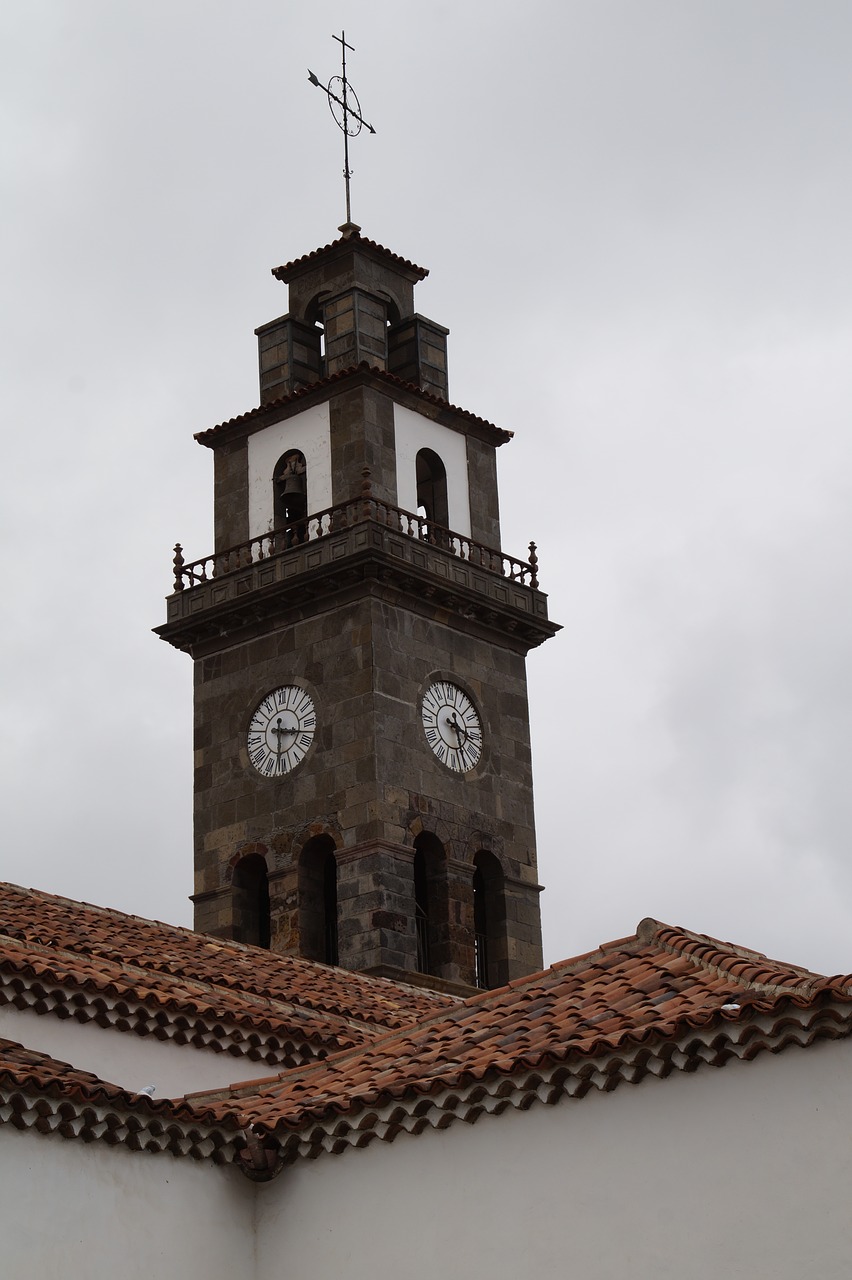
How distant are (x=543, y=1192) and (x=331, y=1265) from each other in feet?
5.68

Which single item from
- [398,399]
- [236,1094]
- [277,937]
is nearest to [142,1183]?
[236,1094]

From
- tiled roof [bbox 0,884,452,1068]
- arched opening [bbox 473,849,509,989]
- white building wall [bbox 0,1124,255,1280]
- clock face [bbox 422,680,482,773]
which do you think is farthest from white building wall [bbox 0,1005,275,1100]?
clock face [bbox 422,680,482,773]

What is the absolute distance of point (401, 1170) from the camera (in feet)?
44.9

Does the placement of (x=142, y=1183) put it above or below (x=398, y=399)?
below

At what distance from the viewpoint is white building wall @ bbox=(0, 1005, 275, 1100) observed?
1622 cm

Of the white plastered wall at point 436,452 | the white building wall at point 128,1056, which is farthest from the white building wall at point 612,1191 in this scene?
the white plastered wall at point 436,452

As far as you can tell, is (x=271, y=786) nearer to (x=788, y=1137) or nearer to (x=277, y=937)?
(x=277, y=937)

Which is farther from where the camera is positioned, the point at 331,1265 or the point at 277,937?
the point at 277,937

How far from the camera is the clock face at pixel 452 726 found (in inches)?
1220

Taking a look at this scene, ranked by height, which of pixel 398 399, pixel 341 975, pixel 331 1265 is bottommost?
pixel 331 1265

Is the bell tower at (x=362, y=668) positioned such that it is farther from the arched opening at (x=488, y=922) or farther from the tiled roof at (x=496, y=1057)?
the tiled roof at (x=496, y=1057)

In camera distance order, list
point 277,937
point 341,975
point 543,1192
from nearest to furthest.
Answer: point 543,1192, point 341,975, point 277,937

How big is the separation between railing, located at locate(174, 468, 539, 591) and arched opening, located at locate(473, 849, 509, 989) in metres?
4.31

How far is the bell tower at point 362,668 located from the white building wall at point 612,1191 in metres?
14.9
